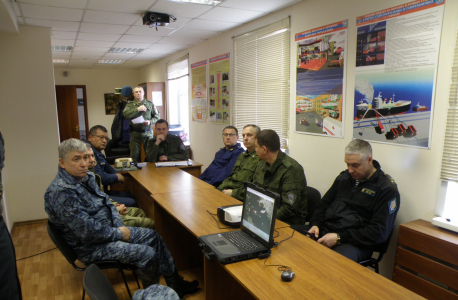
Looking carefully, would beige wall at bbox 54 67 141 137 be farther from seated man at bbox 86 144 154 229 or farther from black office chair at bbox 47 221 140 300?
black office chair at bbox 47 221 140 300

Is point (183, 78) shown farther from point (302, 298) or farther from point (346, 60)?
point (302, 298)

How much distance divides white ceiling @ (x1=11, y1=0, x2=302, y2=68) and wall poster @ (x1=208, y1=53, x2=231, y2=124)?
1.61ft

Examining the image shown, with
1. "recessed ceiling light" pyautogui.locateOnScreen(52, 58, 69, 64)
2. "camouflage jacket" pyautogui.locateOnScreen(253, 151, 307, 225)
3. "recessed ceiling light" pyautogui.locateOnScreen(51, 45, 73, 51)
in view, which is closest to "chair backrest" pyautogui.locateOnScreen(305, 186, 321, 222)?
"camouflage jacket" pyautogui.locateOnScreen(253, 151, 307, 225)

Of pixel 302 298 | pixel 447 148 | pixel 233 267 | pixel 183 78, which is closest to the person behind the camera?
pixel 302 298

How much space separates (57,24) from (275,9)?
3095 mm

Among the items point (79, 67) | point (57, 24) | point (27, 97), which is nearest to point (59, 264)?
point (27, 97)

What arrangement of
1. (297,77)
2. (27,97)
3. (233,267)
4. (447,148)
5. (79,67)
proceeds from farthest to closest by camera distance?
(79,67) → (27,97) → (297,77) → (447,148) → (233,267)

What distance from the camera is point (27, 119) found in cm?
441

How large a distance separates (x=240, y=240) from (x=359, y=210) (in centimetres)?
106

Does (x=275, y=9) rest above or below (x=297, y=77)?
above

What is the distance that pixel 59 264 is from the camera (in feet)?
10.8

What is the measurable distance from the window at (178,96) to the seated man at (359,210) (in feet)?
16.6

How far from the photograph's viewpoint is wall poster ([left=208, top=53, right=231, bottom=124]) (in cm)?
525

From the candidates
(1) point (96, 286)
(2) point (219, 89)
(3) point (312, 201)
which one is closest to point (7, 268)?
(1) point (96, 286)
